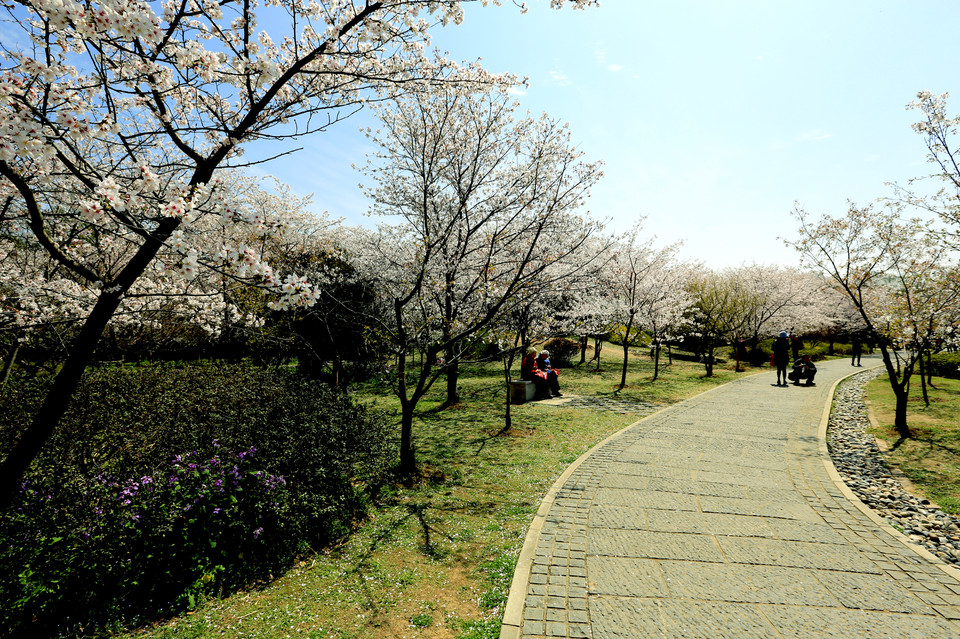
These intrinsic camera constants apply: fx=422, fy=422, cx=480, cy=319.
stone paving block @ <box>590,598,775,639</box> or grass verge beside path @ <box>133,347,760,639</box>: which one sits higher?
stone paving block @ <box>590,598,775,639</box>

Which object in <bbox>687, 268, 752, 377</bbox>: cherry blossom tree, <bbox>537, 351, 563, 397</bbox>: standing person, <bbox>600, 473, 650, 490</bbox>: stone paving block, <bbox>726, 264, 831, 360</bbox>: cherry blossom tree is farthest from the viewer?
<bbox>726, 264, 831, 360</bbox>: cherry blossom tree

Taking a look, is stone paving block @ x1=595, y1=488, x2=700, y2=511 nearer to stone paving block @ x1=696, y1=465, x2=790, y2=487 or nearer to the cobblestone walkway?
stone paving block @ x1=696, y1=465, x2=790, y2=487

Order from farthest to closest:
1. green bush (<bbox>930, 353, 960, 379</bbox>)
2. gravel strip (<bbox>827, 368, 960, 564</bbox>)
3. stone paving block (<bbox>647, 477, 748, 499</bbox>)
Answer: green bush (<bbox>930, 353, 960, 379</bbox>)
stone paving block (<bbox>647, 477, 748, 499</bbox>)
gravel strip (<bbox>827, 368, 960, 564</bbox>)

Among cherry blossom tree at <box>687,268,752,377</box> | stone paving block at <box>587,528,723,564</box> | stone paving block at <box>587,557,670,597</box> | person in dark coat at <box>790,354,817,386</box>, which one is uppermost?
cherry blossom tree at <box>687,268,752,377</box>

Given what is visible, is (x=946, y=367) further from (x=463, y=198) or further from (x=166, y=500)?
(x=166, y=500)

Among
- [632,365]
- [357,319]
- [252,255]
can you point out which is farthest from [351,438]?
[632,365]

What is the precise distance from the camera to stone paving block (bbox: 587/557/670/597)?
3951 mm

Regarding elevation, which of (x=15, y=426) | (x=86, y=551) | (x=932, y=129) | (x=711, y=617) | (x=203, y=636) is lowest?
(x=203, y=636)

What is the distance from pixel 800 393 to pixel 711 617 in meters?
15.0

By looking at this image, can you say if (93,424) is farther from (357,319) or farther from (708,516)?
(357,319)

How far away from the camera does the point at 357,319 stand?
17.3 metres

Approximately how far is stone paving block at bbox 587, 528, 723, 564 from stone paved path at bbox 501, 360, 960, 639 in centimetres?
2

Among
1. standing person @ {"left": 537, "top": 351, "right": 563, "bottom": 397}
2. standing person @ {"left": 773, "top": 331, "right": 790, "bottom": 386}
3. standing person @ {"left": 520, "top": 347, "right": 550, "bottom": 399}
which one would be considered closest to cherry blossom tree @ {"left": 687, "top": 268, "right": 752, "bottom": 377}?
standing person @ {"left": 773, "top": 331, "right": 790, "bottom": 386}

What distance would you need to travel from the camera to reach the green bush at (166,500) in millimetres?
3457
